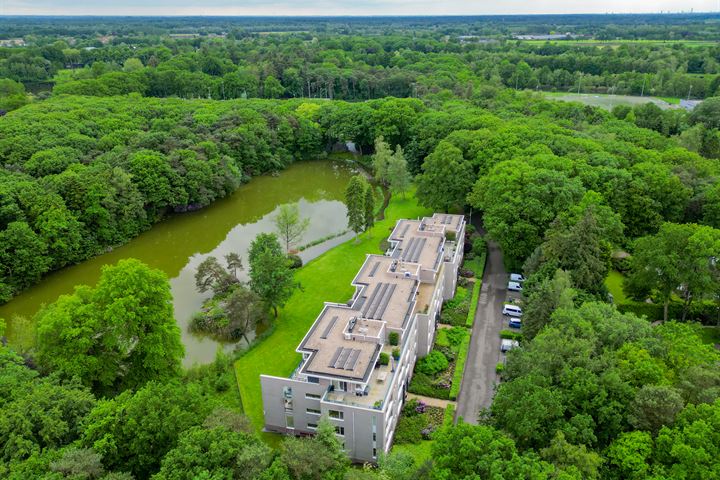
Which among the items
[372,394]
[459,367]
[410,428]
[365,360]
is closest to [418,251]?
[459,367]

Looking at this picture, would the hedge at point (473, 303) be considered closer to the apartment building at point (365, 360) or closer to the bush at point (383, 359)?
the apartment building at point (365, 360)

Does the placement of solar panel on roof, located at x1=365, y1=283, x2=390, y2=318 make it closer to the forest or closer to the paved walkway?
the paved walkway

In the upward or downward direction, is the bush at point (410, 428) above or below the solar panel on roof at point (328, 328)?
below

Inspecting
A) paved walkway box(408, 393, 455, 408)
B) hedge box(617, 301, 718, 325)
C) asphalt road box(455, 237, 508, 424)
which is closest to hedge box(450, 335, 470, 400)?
asphalt road box(455, 237, 508, 424)

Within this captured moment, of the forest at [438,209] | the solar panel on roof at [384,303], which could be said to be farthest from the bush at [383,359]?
the forest at [438,209]

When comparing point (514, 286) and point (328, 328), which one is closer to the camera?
point (328, 328)

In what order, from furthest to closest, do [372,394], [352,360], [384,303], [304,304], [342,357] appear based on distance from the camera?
[304,304] → [384,303] → [342,357] → [352,360] → [372,394]

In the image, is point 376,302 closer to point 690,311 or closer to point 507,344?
point 507,344
